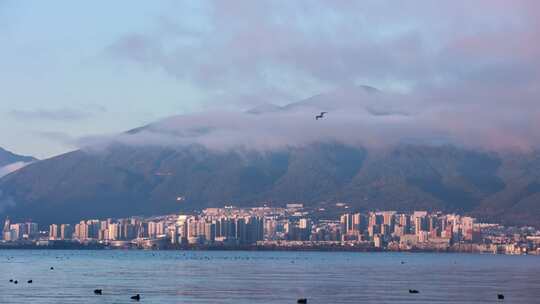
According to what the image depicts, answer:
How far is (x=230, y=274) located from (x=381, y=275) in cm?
1507

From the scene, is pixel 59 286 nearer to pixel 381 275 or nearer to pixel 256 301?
pixel 256 301

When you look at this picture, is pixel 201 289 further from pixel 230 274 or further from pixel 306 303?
pixel 230 274

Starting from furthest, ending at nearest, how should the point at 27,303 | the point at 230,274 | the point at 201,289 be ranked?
the point at 230,274
the point at 201,289
the point at 27,303

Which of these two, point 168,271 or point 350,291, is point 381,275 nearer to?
point 168,271

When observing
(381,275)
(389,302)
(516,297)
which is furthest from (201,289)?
(381,275)

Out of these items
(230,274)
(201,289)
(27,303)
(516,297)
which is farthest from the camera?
(230,274)

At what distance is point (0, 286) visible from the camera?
305 ft

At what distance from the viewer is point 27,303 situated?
7544 centimetres

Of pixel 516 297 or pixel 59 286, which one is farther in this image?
pixel 59 286

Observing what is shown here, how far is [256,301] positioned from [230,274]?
40.1m

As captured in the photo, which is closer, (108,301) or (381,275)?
(108,301)

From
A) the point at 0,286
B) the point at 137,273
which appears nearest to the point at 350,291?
the point at 0,286

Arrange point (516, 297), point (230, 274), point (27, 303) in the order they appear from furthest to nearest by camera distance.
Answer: point (230, 274)
point (516, 297)
point (27, 303)

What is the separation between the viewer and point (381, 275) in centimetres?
11925
